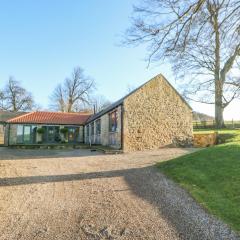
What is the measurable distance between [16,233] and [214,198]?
4508 millimetres

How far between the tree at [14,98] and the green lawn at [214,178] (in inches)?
1823

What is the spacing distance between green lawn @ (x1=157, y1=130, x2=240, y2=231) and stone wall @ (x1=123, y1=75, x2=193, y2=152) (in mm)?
8509

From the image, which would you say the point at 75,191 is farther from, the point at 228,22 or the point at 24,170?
the point at 228,22

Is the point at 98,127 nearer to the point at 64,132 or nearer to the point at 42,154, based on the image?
the point at 64,132

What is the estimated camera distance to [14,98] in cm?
5250

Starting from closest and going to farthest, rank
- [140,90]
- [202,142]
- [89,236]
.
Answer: [89,236], [140,90], [202,142]

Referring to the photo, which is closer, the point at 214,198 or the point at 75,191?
the point at 214,198

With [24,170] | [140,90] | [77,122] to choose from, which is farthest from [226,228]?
[77,122]

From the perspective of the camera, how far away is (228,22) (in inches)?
334

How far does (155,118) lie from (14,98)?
128ft

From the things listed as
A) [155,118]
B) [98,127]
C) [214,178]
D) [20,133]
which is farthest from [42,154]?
[214,178]

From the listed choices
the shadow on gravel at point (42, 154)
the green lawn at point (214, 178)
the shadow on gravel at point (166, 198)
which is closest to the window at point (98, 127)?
the shadow on gravel at point (42, 154)

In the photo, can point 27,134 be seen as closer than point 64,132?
Yes

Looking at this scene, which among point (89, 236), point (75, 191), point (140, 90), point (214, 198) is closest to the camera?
point (89, 236)
